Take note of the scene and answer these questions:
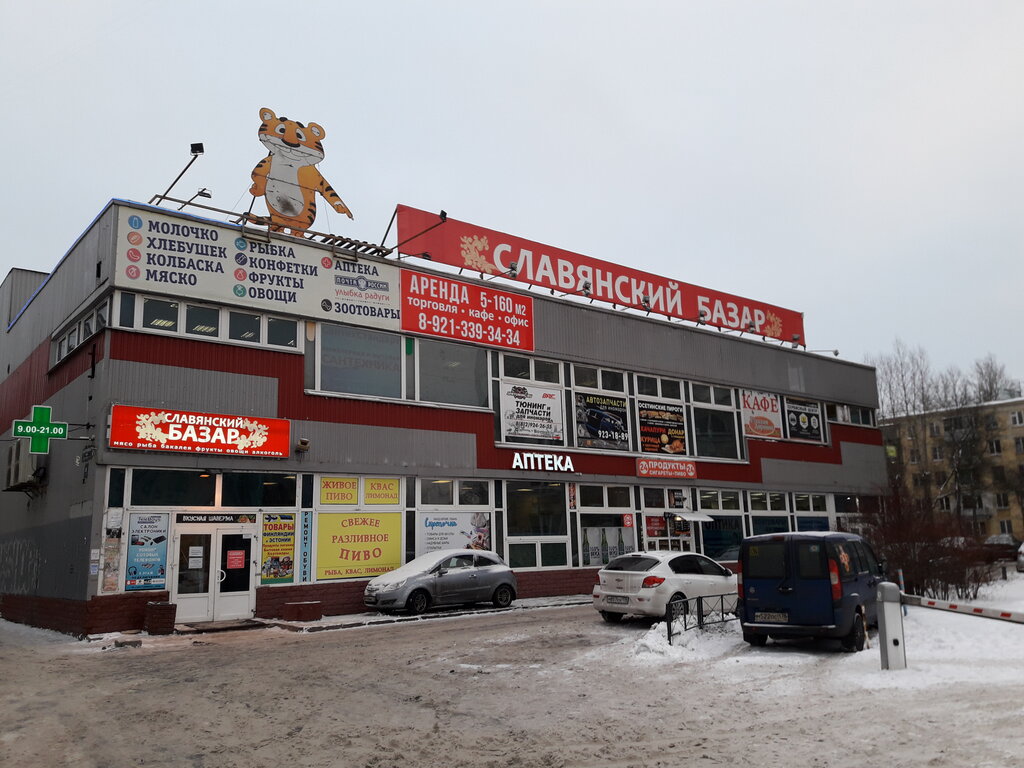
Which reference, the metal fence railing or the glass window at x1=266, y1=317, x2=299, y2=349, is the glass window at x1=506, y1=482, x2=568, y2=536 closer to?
the glass window at x1=266, y1=317, x2=299, y2=349

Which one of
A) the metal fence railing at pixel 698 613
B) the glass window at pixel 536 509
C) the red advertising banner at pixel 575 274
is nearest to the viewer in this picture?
the metal fence railing at pixel 698 613

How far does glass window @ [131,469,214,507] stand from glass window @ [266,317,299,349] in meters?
3.69

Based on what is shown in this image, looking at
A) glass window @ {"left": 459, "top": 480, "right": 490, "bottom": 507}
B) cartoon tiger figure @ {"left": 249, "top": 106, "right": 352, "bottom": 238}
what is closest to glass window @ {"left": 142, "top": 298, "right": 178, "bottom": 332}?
cartoon tiger figure @ {"left": 249, "top": 106, "right": 352, "bottom": 238}

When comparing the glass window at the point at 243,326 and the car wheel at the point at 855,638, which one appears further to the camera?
the glass window at the point at 243,326

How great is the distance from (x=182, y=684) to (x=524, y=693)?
464cm

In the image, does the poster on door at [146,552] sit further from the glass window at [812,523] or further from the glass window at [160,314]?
the glass window at [812,523]

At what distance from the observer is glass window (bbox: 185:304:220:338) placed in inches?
768

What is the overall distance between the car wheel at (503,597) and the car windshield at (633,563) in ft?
15.7

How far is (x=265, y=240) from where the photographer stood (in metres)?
21.0

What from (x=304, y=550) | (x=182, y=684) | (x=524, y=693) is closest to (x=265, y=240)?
(x=304, y=550)

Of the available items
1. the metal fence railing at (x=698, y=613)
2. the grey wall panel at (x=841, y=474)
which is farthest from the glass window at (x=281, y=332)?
the grey wall panel at (x=841, y=474)

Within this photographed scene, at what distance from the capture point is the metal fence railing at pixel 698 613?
14050 millimetres

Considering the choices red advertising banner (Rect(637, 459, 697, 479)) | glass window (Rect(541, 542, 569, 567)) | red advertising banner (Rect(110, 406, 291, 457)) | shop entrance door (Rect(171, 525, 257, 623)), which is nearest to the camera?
red advertising banner (Rect(110, 406, 291, 457))

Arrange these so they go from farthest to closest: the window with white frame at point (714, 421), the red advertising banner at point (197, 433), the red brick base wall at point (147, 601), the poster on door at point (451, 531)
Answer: the window with white frame at point (714, 421) → the poster on door at point (451, 531) → the red advertising banner at point (197, 433) → the red brick base wall at point (147, 601)
